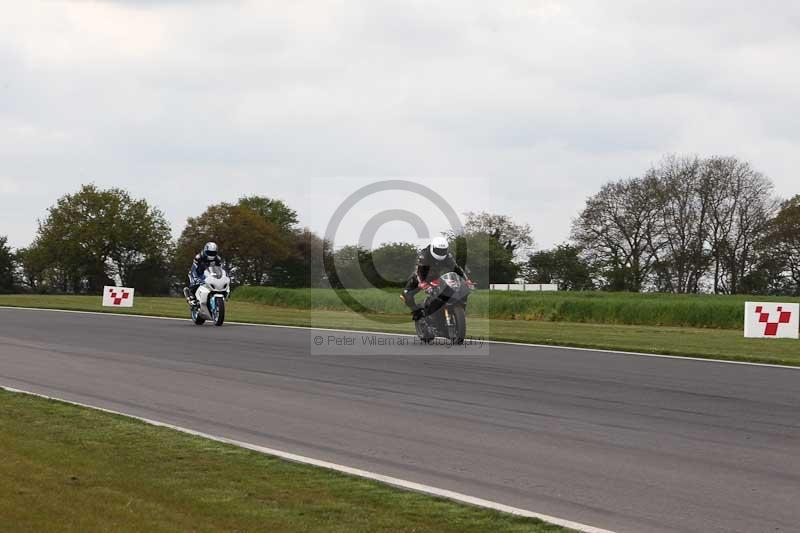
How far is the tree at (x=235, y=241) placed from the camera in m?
92.4

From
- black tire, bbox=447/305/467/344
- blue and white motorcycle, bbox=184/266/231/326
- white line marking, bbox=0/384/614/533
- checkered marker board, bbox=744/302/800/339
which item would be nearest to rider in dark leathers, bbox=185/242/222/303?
blue and white motorcycle, bbox=184/266/231/326

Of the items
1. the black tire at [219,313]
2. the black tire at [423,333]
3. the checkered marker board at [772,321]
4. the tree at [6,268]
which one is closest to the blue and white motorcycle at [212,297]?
the black tire at [219,313]

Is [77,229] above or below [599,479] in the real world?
above

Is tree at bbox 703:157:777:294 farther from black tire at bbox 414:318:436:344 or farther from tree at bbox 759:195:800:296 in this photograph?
black tire at bbox 414:318:436:344

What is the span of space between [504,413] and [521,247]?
83473 mm

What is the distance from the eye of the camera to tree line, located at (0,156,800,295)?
64.0 m

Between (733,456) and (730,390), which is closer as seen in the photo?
(733,456)

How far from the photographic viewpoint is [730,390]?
1220 cm

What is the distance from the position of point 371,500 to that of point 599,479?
1833 mm

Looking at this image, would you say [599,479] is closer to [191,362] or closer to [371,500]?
[371,500]

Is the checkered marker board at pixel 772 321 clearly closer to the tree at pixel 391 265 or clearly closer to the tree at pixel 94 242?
the tree at pixel 391 265

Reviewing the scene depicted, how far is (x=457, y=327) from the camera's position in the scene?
18.9 metres

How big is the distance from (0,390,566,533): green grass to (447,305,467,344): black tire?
10759 mm

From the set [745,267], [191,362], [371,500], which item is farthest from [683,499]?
[745,267]
